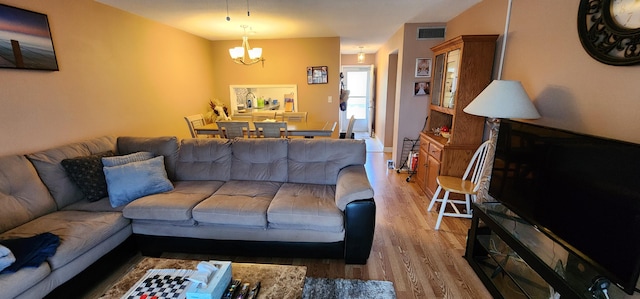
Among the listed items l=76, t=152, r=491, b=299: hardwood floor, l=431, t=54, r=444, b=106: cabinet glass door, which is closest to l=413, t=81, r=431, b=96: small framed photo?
l=431, t=54, r=444, b=106: cabinet glass door

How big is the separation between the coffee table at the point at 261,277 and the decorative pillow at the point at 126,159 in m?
1.21

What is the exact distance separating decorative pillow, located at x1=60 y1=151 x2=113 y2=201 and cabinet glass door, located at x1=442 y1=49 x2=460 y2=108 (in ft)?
12.0

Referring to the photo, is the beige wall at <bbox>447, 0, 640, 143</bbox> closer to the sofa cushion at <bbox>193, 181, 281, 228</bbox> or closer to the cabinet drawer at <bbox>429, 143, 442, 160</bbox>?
the cabinet drawer at <bbox>429, 143, 442, 160</bbox>

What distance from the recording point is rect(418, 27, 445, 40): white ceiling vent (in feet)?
13.4

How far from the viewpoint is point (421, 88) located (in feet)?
14.1

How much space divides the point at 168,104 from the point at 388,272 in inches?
154

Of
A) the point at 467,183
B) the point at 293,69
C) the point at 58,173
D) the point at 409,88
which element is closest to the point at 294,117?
the point at 293,69

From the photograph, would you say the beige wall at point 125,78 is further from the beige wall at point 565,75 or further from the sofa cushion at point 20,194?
the beige wall at point 565,75

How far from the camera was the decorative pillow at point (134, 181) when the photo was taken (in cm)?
226

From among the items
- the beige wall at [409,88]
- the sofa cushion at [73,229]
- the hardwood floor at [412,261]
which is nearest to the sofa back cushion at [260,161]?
the hardwood floor at [412,261]

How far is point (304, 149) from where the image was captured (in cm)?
277

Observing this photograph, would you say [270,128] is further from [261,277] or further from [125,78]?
[261,277]

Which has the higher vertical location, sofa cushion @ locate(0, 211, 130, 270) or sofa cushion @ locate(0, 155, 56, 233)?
sofa cushion @ locate(0, 155, 56, 233)

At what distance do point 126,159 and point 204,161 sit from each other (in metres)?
0.67
